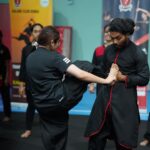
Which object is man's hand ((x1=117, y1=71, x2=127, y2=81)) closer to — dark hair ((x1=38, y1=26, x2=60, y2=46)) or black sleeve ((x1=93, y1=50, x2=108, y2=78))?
black sleeve ((x1=93, y1=50, x2=108, y2=78))

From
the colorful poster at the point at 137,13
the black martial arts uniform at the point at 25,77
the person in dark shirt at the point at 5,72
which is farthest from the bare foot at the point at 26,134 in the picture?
the colorful poster at the point at 137,13

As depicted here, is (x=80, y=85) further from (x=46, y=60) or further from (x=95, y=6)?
(x=95, y=6)

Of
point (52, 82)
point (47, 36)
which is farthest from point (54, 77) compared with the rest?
point (47, 36)

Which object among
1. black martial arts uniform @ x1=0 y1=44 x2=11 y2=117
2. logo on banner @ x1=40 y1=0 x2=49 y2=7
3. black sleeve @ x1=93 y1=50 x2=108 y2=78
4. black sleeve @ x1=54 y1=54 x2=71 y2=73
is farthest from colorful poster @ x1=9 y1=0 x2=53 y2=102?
black sleeve @ x1=54 y1=54 x2=71 y2=73

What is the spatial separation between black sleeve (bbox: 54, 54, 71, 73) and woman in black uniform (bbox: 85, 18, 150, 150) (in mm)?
384

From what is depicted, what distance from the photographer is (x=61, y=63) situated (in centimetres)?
222

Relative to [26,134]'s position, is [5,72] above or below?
above

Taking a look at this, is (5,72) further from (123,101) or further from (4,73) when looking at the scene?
(123,101)

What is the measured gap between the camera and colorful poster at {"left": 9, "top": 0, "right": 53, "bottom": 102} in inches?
196

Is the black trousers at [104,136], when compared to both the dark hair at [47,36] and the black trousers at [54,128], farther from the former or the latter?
the dark hair at [47,36]

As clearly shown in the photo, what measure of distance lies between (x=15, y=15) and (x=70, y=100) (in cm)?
316

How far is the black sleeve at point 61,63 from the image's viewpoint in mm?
2205

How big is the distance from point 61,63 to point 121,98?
55 centimetres

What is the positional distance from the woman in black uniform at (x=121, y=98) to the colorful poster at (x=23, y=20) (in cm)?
257
